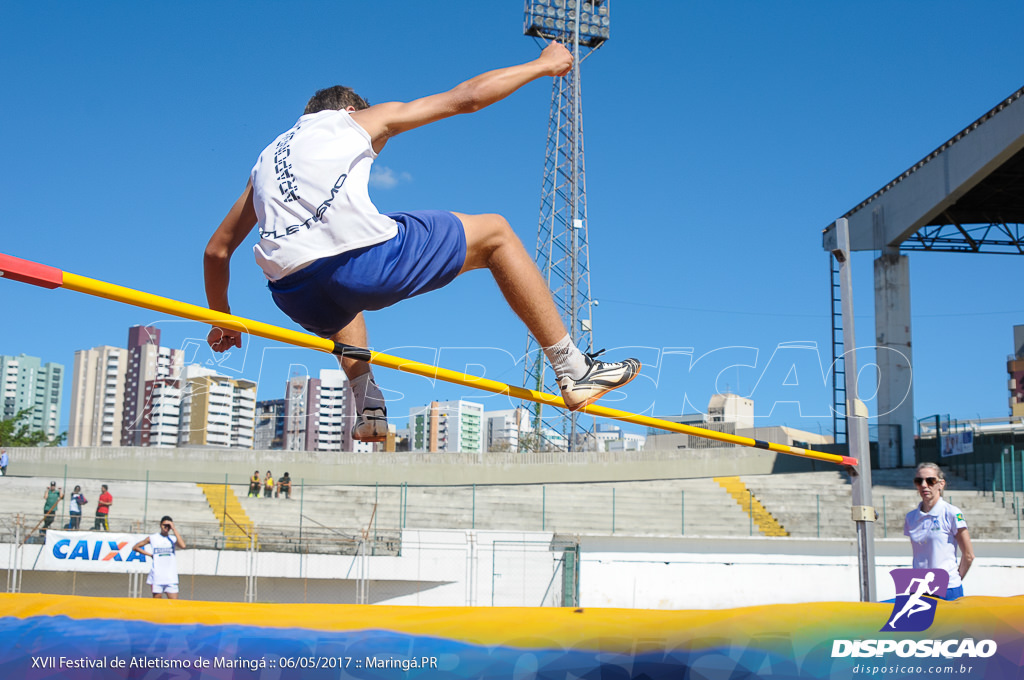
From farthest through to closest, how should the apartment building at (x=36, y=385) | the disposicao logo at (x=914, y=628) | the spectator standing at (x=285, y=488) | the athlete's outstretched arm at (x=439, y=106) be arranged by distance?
the apartment building at (x=36, y=385) → the spectator standing at (x=285, y=488) → the athlete's outstretched arm at (x=439, y=106) → the disposicao logo at (x=914, y=628)

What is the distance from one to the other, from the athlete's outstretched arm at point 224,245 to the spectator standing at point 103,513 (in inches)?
459

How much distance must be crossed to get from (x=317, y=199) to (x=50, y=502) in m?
13.9

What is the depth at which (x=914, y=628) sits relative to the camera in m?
1.75

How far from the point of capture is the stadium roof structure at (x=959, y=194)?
1499cm

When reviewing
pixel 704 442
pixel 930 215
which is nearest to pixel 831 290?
pixel 930 215

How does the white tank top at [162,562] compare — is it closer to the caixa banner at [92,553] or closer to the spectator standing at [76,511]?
the caixa banner at [92,553]

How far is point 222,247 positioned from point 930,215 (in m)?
17.5

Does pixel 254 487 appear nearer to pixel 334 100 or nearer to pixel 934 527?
pixel 934 527

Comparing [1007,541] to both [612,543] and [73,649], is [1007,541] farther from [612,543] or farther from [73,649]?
[73,649]

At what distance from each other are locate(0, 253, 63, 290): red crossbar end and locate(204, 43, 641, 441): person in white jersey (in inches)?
15.4

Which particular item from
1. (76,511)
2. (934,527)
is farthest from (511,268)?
(76,511)

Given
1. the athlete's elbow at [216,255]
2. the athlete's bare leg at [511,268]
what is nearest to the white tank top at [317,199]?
the athlete's bare leg at [511,268]

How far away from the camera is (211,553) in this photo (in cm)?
1230

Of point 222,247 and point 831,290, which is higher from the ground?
point 831,290
